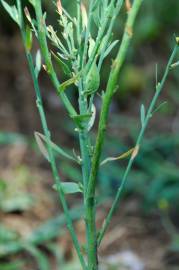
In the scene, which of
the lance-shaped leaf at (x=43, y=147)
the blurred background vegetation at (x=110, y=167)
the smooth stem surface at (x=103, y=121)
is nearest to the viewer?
the smooth stem surface at (x=103, y=121)

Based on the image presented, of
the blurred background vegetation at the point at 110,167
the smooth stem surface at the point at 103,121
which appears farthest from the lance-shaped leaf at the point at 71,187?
the blurred background vegetation at the point at 110,167

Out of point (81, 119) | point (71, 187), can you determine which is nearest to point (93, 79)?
point (81, 119)

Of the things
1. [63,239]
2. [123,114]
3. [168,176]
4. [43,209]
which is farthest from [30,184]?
[123,114]

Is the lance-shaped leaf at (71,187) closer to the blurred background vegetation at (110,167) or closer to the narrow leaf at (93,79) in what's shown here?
the narrow leaf at (93,79)

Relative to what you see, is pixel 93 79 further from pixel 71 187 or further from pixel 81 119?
pixel 71 187

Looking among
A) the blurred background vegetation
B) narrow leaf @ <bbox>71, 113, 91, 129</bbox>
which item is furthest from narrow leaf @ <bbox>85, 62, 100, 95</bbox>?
the blurred background vegetation
